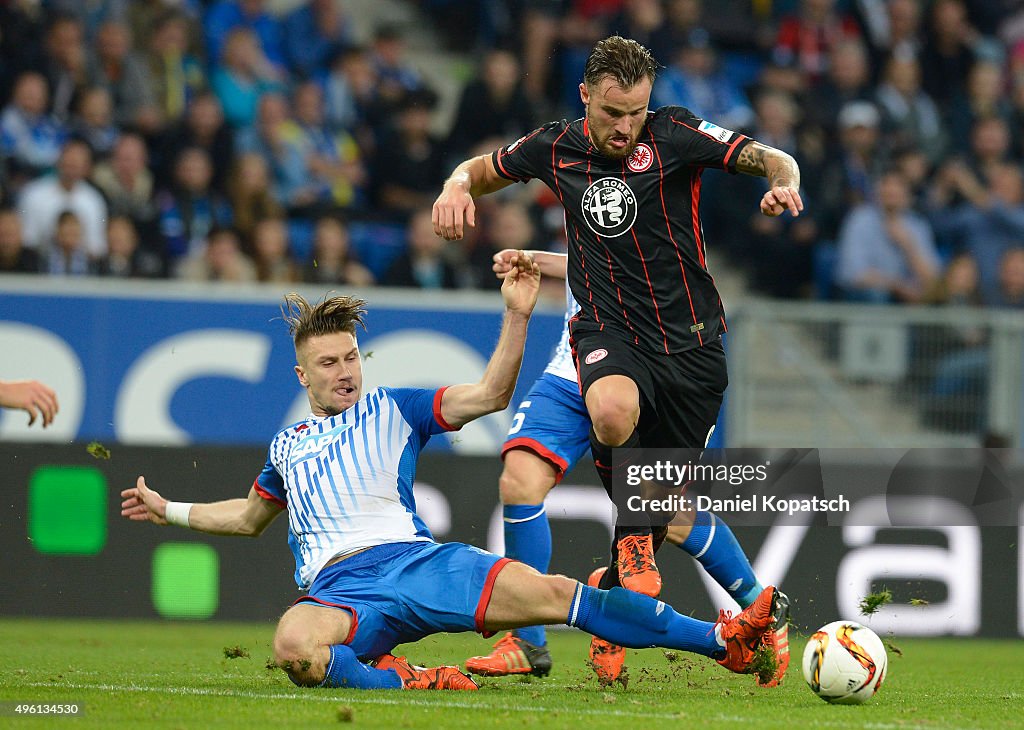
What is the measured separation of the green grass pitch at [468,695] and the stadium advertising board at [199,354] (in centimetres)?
244

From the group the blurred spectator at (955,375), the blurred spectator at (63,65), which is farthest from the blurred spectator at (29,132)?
the blurred spectator at (955,375)

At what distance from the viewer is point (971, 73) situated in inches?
582

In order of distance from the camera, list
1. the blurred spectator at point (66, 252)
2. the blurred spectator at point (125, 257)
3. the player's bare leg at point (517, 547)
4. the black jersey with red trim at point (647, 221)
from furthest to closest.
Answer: the blurred spectator at point (125, 257) → the blurred spectator at point (66, 252) → the player's bare leg at point (517, 547) → the black jersey with red trim at point (647, 221)

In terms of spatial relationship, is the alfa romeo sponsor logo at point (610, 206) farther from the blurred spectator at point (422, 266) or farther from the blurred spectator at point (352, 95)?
the blurred spectator at point (352, 95)

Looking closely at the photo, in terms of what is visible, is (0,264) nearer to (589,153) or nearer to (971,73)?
(589,153)

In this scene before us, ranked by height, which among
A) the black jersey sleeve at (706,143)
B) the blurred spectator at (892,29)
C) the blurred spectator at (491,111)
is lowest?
the black jersey sleeve at (706,143)

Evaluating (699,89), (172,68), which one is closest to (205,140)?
(172,68)

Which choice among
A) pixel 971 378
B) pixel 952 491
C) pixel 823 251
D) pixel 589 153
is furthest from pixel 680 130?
pixel 823 251

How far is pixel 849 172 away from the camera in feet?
43.5

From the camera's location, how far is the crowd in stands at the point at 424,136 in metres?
11.3

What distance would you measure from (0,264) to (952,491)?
258 inches

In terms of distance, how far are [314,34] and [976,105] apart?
627cm

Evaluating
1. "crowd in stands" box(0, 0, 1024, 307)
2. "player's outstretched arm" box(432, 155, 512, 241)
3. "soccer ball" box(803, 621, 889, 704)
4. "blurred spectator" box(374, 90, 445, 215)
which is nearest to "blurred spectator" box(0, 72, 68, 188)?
"crowd in stands" box(0, 0, 1024, 307)

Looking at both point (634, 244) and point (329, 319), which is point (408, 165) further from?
point (329, 319)
